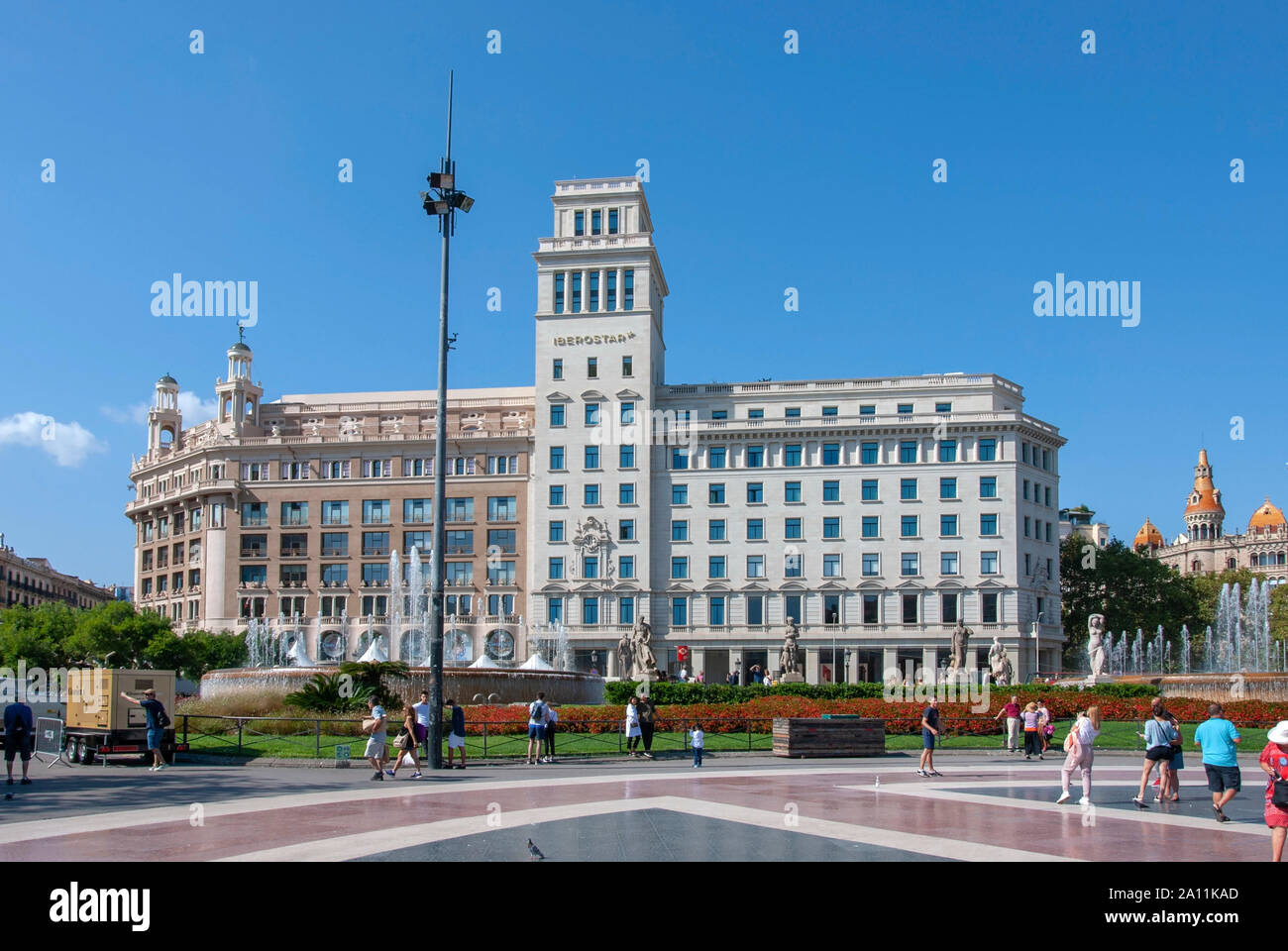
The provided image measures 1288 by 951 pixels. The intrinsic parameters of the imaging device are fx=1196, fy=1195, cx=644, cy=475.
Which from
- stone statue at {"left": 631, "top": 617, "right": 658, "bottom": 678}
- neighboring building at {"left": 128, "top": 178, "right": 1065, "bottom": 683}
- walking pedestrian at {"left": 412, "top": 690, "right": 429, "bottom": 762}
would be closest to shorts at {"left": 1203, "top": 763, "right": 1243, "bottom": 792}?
walking pedestrian at {"left": 412, "top": 690, "right": 429, "bottom": 762}

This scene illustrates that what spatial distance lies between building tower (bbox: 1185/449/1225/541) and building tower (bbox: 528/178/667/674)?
139649mm

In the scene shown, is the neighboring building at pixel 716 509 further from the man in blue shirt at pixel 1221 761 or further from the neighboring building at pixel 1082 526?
the man in blue shirt at pixel 1221 761

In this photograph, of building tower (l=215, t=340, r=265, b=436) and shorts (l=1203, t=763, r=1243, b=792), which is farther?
building tower (l=215, t=340, r=265, b=436)

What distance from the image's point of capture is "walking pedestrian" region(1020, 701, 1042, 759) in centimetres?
2880

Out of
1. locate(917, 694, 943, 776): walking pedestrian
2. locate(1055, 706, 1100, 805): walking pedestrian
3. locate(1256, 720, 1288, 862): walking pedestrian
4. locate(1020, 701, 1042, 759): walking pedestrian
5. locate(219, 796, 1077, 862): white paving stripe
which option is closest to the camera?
locate(1256, 720, 1288, 862): walking pedestrian

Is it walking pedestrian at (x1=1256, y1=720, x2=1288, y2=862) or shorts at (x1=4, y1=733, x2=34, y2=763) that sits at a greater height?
walking pedestrian at (x1=1256, y1=720, x2=1288, y2=862)

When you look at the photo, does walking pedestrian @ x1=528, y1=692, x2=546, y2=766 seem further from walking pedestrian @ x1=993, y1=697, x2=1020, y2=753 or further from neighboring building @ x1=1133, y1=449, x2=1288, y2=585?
neighboring building @ x1=1133, y1=449, x2=1288, y2=585

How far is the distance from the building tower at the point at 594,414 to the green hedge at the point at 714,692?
3170 cm

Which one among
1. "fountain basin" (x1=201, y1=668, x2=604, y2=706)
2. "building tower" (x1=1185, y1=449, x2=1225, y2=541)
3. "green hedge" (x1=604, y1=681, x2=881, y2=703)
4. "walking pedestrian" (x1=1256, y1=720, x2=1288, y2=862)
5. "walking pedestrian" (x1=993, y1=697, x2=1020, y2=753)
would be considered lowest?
"green hedge" (x1=604, y1=681, x2=881, y2=703)

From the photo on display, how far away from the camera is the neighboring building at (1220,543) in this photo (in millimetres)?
167375

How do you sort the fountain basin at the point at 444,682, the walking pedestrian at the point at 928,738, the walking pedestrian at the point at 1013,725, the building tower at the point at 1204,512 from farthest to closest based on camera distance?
the building tower at the point at 1204,512
the fountain basin at the point at 444,682
the walking pedestrian at the point at 1013,725
the walking pedestrian at the point at 928,738

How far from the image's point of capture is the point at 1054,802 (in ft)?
60.4

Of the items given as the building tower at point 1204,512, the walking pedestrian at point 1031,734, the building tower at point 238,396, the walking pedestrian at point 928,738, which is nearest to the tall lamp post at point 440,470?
the walking pedestrian at point 928,738

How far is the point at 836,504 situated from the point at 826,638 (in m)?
9.11
